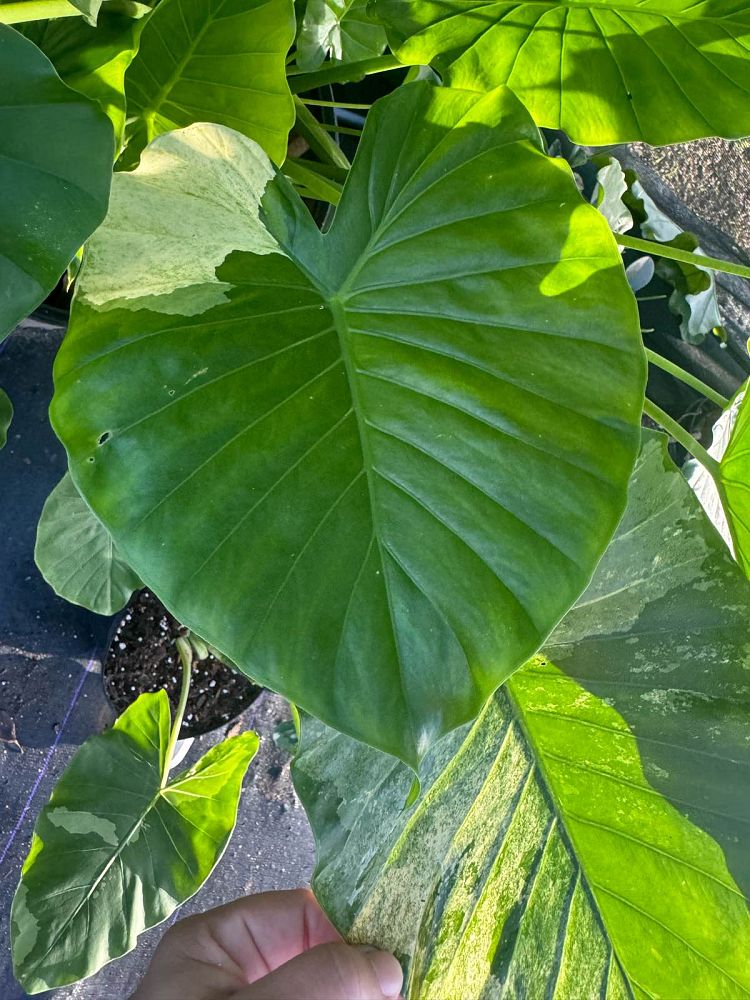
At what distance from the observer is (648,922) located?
0.63 meters

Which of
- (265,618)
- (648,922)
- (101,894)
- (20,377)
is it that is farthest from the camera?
(20,377)

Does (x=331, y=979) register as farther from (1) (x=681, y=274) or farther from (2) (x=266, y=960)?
(1) (x=681, y=274)

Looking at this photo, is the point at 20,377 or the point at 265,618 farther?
the point at 20,377

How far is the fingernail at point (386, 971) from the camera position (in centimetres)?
61

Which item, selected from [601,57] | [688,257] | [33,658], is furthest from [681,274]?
[33,658]

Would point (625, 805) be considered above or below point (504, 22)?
below

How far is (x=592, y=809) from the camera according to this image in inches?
26.3

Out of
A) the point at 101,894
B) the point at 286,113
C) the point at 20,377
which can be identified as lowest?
the point at 101,894

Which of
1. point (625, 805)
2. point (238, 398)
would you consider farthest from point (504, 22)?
point (625, 805)

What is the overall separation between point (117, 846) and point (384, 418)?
0.66 meters

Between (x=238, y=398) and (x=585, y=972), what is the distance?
0.54 m

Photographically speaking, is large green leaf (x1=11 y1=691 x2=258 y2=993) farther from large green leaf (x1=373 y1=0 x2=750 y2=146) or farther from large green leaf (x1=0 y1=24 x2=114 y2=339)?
large green leaf (x1=373 y1=0 x2=750 y2=146)

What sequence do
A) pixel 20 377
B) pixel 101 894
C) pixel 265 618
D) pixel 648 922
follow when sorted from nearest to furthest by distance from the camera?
1. pixel 265 618
2. pixel 648 922
3. pixel 101 894
4. pixel 20 377

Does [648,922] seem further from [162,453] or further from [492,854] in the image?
[162,453]
